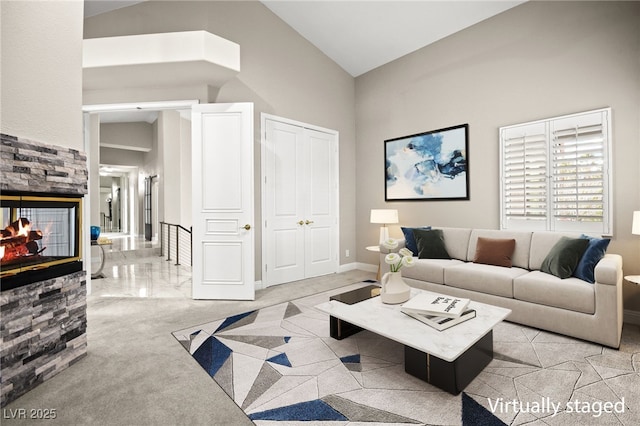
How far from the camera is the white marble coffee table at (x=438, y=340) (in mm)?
1859

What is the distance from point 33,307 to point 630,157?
16.6ft

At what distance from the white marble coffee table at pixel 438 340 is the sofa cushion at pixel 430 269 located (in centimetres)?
115

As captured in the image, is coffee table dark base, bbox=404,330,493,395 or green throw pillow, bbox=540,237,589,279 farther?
green throw pillow, bbox=540,237,589,279

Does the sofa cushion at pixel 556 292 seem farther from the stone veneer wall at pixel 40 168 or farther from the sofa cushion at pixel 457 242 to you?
the stone veneer wall at pixel 40 168

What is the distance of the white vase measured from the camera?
2537 millimetres

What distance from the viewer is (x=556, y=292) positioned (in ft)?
9.04

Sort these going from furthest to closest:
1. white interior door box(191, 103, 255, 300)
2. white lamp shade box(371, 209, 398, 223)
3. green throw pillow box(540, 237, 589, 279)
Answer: white lamp shade box(371, 209, 398, 223) < white interior door box(191, 103, 255, 300) < green throw pillow box(540, 237, 589, 279)

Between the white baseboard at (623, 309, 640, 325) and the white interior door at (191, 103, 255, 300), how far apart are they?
392 cm

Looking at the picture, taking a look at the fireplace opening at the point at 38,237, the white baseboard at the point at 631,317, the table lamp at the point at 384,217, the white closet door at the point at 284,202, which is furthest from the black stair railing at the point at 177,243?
the white baseboard at the point at 631,317

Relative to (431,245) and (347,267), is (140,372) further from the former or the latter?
(347,267)

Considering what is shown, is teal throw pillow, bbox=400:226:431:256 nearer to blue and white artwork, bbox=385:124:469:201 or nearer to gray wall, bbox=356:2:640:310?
gray wall, bbox=356:2:640:310

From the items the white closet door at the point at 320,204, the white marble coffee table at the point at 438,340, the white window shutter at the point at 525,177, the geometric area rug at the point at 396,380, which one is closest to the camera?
the geometric area rug at the point at 396,380

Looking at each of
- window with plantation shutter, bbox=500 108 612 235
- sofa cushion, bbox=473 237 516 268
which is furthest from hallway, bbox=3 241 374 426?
window with plantation shutter, bbox=500 108 612 235

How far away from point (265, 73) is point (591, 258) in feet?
14.3
